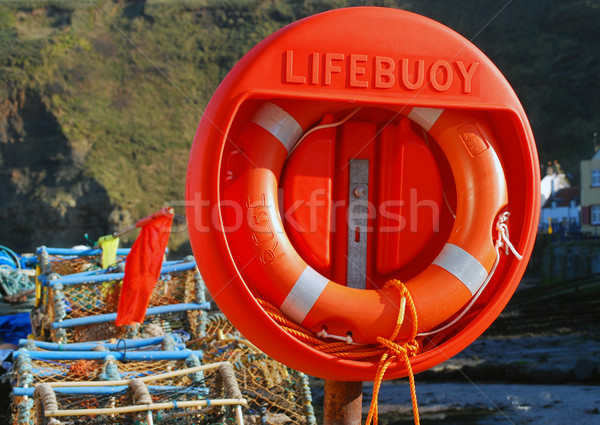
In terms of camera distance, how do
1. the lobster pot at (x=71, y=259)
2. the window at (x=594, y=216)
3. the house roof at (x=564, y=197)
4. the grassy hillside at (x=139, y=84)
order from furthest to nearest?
1. the grassy hillside at (x=139, y=84)
2. the house roof at (x=564, y=197)
3. the window at (x=594, y=216)
4. the lobster pot at (x=71, y=259)

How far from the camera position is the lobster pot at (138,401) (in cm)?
262

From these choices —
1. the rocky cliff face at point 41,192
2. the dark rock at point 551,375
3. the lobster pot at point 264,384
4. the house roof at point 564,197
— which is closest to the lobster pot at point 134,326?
the lobster pot at point 264,384

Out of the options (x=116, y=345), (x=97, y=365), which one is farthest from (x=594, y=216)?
(x=97, y=365)

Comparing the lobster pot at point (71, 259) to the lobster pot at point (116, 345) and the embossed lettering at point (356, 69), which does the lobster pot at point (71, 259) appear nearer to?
the lobster pot at point (116, 345)

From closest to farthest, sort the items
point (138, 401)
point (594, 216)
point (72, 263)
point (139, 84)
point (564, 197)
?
point (138, 401), point (72, 263), point (594, 216), point (564, 197), point (139, 84)

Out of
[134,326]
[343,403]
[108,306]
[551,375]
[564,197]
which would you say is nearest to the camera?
[343,403]

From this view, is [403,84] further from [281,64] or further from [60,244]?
[60,244]

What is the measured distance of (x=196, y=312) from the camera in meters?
4.80

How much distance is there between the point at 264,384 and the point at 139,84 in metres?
37.0

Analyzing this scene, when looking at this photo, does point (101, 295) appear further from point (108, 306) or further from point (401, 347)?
point (401, 347)

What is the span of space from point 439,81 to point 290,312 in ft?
2.79

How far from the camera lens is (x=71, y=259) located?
5.60 meters

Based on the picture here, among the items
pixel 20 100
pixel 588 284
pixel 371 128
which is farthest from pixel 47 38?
pixel 371 128

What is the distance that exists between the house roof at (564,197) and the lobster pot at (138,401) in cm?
2860
